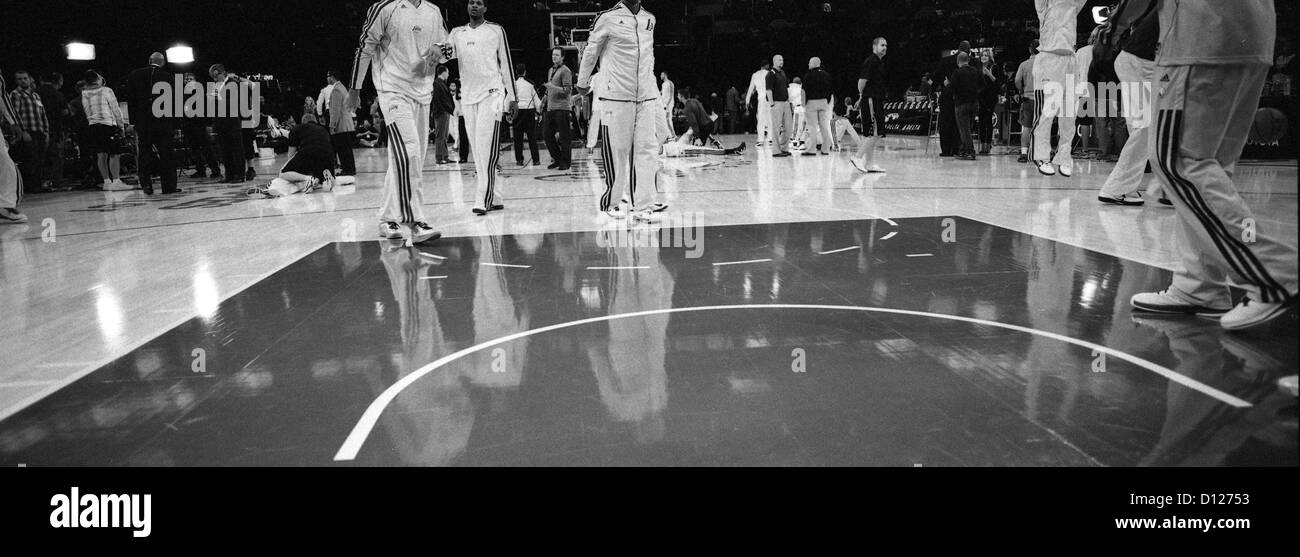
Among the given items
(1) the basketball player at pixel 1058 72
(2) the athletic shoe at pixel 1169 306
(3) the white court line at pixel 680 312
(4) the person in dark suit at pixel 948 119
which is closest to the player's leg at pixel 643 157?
(3) the white court line at pixel 680 312

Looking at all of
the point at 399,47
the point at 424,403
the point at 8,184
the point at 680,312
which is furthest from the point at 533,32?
the point at 424,403

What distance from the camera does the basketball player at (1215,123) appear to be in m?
3.36

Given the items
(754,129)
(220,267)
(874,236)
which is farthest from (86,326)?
(754,129)

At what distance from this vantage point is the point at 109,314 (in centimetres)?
437

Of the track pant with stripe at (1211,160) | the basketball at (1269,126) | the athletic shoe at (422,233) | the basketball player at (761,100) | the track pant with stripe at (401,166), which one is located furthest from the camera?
the basketball player at (761,100)

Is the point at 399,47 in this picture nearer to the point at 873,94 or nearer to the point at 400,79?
the point at 400,79

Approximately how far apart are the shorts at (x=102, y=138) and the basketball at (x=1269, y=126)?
52.9ft

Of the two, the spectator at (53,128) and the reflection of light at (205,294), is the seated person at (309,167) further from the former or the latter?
the reflection of light at (205,294)

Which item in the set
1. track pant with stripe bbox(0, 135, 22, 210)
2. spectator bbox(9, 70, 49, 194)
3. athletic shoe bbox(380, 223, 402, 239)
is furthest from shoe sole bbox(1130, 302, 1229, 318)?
spectator bbox(9, 70, 49, 194)

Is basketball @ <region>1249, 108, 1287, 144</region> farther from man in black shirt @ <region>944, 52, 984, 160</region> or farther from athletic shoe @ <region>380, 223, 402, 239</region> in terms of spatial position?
athletic shoe @ <region>380, 223, 402, 239</region>

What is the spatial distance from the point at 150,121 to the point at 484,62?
571cm
